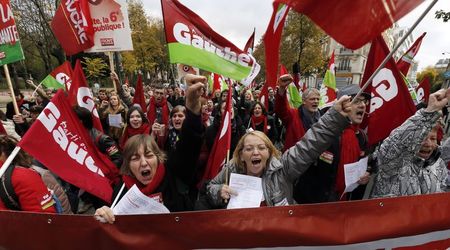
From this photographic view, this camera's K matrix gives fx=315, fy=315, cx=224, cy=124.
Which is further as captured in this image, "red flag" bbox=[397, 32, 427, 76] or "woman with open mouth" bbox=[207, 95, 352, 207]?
"red flag" bbox=[397, 32, 427, 76]

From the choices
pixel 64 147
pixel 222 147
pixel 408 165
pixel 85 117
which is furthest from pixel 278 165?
pixel 85 117

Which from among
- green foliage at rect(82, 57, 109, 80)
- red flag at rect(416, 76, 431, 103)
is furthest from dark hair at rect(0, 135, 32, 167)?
green foliage at rect(82, 57, 109, 80)

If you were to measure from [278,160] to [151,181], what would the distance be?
3.27 ft

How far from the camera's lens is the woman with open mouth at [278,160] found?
2143 millimetres

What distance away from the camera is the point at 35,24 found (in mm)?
25125

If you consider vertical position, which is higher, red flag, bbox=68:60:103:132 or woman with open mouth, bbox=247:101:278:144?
red flag, bbox=68:60:103:132

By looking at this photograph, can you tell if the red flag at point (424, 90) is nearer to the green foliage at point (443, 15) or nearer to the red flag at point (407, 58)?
the red flag at point (407, 58)

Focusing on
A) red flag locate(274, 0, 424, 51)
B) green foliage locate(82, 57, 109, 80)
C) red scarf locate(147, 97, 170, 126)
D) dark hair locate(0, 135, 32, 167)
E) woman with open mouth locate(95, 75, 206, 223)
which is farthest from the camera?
green foliage locate(82, 57, 109, 80)

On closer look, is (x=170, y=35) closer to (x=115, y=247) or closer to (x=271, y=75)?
(x=271, y=75)

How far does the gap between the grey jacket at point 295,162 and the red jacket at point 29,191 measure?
113cm

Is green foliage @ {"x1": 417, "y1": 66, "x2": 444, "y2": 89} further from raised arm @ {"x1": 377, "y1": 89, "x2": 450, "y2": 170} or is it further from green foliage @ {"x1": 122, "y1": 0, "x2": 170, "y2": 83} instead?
green foliage @ {"x1": 122, "y1": 0, "x2": 170, "y2": 83}

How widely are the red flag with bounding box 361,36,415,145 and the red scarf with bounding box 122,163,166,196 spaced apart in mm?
1998

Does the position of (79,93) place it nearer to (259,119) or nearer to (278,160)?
(278,160)

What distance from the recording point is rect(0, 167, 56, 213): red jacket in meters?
1.96
